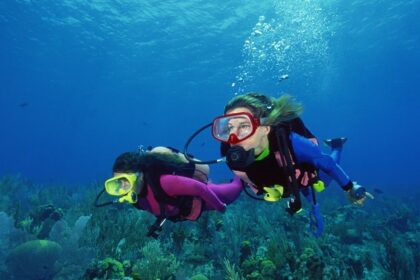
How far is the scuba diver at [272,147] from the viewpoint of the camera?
12.3 ft

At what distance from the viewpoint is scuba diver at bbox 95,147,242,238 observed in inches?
190

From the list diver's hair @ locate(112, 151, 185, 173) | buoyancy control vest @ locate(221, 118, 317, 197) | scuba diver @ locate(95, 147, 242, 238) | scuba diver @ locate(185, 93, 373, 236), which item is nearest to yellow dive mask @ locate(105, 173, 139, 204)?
scuba diver @ locate(95, 147, 242, 238)

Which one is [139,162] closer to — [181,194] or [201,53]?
[181,194]

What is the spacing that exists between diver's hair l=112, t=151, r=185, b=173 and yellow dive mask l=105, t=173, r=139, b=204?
13cm

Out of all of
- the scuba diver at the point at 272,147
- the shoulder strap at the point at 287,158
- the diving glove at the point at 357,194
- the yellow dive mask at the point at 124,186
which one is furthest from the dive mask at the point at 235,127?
the yellow dive mask at the point at 124,186

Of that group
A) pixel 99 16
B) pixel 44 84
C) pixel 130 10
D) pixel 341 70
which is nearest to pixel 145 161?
pixel 130 10

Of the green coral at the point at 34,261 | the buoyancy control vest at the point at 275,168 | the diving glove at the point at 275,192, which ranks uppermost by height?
the buoyancy control vest at the point at 275,168

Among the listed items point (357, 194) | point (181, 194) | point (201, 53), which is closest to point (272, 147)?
point (357, 194)

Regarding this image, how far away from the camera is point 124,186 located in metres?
4.85

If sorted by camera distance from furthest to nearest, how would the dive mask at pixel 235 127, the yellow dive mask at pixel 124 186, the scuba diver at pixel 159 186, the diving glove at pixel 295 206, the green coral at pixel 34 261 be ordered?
the green coral at pixel 34 261 → the scuba diver at pixel 159 186 → the yellow dive mask at pixel 124 186 → the diving glove at pixel 295 206 → the dive mask at pixel 235 127

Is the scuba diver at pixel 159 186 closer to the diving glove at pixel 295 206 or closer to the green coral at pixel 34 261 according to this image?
the diving glove at pixel 295 206

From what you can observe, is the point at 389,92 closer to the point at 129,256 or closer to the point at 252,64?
the point at 252,64

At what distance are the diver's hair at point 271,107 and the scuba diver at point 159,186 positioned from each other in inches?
61.6

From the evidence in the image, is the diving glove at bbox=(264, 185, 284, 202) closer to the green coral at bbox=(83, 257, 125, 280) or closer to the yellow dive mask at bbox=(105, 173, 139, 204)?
the yellow dive mask at bbox=(105, 173, 139, 204)
